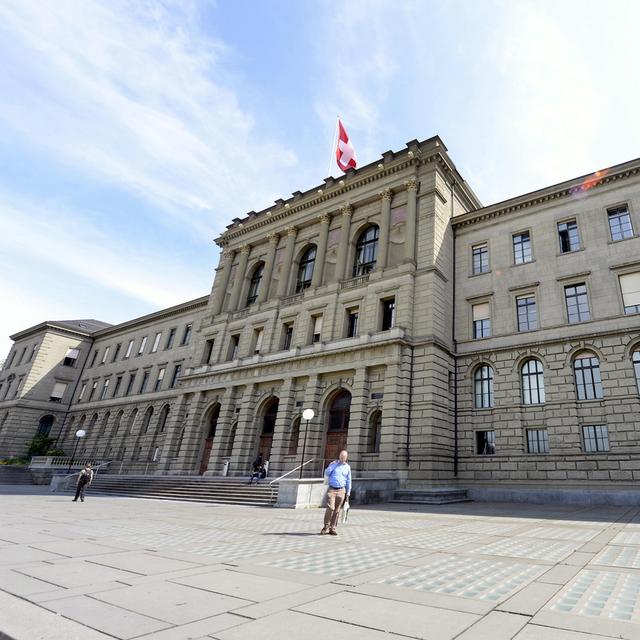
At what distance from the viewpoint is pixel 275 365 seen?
101ft

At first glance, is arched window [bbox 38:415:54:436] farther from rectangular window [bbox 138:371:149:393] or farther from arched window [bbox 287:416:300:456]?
arched window [bbox 287:416:300:456]

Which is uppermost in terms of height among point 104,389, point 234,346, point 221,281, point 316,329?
point 221,281

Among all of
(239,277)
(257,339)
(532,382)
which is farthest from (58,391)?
(532,382)

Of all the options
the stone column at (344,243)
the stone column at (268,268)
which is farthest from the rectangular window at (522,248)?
the stone column at (268,268)

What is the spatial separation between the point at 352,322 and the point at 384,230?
6906mm

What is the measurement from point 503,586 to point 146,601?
4.03m

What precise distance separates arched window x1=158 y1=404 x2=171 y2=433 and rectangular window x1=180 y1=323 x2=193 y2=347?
22.5 feet

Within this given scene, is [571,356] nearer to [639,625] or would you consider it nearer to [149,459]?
[639,625]

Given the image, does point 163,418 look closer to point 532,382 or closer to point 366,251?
point 366,251

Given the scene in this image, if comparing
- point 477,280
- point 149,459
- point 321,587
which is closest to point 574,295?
point 477,280

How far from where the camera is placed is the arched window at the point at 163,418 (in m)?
42.4

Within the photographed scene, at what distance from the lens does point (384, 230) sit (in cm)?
3072

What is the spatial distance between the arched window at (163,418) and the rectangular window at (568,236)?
36383mm

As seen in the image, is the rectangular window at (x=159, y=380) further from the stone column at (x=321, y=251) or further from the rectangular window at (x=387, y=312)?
the rectangular window at (x=387, y=312)
